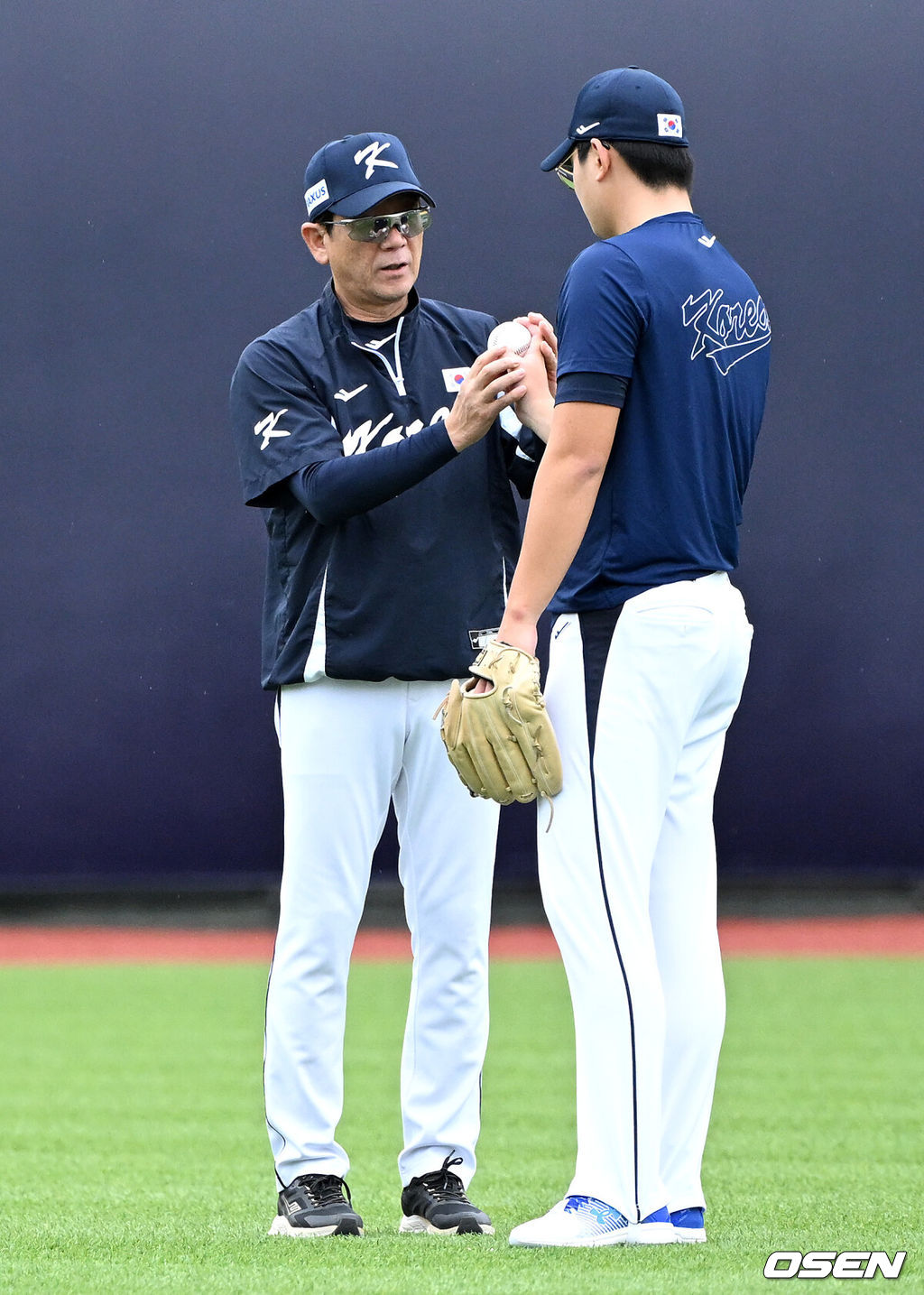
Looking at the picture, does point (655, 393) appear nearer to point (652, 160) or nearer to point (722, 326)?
point (722, 326)

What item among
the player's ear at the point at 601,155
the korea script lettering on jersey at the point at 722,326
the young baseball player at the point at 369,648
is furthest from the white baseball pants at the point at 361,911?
the player's ear at the point at 601,155

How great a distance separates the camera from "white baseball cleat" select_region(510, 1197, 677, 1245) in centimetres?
257

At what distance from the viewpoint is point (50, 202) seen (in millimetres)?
9906

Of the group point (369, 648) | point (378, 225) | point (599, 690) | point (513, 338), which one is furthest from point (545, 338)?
point (599, 690)

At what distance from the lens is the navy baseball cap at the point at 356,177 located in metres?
3.12

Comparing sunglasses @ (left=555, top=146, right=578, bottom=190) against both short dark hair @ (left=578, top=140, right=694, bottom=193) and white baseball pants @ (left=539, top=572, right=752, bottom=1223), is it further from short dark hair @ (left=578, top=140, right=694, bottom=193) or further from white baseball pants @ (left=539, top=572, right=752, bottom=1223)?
white baseball pants @ (left=539, top=572, right=752, bottom=1223)

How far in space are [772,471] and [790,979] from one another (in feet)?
10.3

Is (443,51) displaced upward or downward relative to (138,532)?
upward

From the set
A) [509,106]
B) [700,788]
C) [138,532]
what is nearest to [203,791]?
[138,532]

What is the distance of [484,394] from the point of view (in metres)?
2.85

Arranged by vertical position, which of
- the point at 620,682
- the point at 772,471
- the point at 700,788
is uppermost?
the point at 772,471

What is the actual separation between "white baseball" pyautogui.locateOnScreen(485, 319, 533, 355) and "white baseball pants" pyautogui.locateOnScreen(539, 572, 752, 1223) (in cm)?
54

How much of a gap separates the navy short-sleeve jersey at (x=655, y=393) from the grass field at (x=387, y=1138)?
3.32 feet

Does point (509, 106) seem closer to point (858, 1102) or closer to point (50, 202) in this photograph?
point (50, 202)
